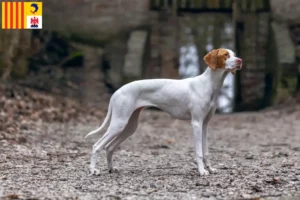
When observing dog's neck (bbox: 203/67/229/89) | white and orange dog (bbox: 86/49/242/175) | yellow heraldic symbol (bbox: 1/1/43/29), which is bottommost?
white and orange dog (bbox: 86/49/242/175)

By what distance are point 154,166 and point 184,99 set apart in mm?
916

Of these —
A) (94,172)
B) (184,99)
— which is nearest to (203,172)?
(184,99)

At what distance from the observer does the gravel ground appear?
162 inches

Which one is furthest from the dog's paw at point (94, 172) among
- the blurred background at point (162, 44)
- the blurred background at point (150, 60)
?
the blurred background at point (162, 44)

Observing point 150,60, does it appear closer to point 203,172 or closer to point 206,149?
point 206,149

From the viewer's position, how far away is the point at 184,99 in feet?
16.4

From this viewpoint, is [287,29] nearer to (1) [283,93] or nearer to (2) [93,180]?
(1) [283,93]

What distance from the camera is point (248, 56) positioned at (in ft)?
46.6

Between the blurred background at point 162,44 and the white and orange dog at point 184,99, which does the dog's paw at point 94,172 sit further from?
the blurred background at point 162,44

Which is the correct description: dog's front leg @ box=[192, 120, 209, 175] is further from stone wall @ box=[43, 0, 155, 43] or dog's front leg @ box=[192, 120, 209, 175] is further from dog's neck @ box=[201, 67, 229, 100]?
stone wall @ box=[43, 0, 155, 43]

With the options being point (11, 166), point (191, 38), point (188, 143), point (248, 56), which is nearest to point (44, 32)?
point (191, 38)

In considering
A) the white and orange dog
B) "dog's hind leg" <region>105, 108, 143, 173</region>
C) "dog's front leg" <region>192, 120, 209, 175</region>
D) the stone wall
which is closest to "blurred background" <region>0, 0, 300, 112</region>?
the stone wall

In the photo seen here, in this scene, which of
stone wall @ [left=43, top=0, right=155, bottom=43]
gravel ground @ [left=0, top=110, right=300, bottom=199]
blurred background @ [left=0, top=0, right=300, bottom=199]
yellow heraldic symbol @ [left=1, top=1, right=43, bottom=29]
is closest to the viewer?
gravel ground @ [left=0, top=110, right=300, bottom=199]

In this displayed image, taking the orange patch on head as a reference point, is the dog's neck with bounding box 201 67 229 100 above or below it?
below
